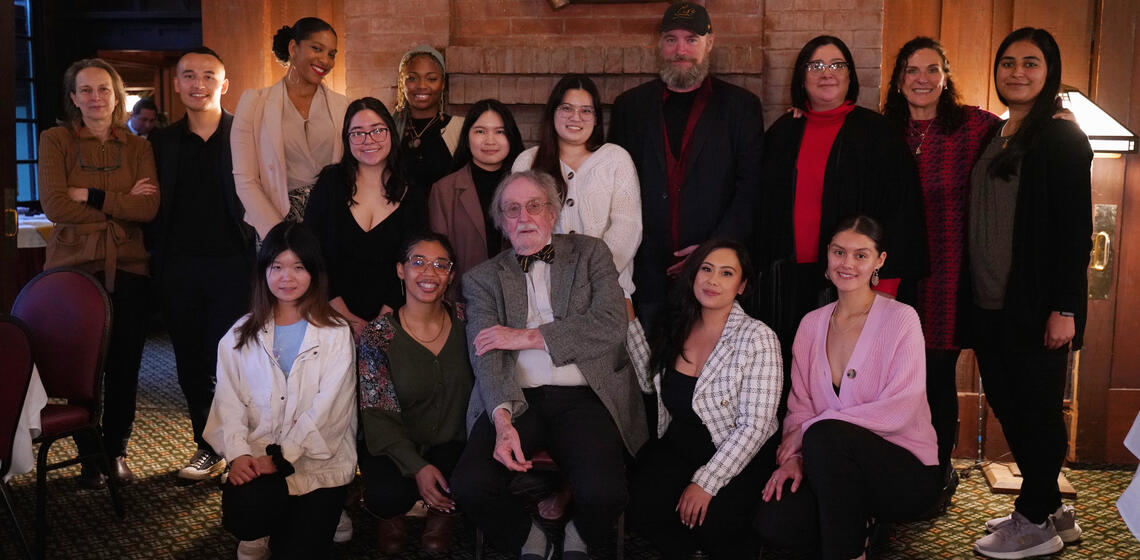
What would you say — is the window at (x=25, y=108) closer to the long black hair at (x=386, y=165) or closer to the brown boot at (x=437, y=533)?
the long black hair at (x=386, y=165)

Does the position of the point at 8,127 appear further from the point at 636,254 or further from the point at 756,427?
the point at 756,427

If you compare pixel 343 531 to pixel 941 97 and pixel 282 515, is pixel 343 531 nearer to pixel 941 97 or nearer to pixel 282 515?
pixel 282 515

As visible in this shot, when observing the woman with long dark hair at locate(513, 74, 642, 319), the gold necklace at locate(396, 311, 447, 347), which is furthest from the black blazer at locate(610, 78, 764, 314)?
the gold necklace at locate(396, 311, 447, 347)

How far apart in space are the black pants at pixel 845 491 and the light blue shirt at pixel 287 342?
4.88ft

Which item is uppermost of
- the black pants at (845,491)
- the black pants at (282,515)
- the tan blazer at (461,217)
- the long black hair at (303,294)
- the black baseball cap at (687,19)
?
the black baseball cap at (687,19)

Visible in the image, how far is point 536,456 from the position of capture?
2.85 meters

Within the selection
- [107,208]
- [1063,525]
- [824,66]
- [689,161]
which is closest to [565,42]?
[689,161]

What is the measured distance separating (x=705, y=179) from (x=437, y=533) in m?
1.53

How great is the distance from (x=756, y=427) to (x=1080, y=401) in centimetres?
206

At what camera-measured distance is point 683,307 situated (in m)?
2.93

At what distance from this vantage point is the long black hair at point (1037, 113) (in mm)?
2994

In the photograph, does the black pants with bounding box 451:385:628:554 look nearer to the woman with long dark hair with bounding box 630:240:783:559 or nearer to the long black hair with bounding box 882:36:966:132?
the woman with long dark hair with bounding box 630:240:783:559

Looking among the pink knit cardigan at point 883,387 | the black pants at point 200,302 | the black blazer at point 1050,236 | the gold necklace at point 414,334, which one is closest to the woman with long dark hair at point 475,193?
the gold necklace at point 414,334

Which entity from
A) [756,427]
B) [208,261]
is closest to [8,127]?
[208,261]
